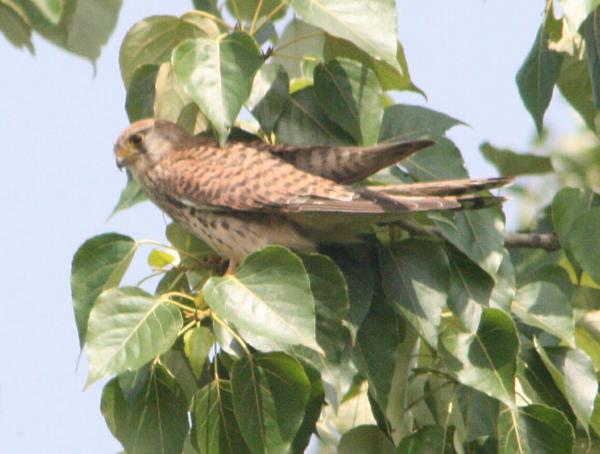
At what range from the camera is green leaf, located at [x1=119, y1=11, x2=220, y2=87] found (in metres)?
4.02

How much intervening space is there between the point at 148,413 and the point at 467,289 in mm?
1018

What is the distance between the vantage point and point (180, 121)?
421 cm

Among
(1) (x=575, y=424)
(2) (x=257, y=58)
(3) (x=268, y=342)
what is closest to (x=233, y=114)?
(2) (x=257, y=58)

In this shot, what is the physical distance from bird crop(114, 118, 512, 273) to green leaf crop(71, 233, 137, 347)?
0.42 meters

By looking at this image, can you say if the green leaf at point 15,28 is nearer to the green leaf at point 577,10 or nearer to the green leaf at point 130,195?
the green leaf at point 130,195

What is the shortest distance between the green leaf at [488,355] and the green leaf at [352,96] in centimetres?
66

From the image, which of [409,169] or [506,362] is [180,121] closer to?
[409,169]

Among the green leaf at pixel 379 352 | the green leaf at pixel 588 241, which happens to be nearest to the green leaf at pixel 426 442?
the green leaf at pixel 379 352

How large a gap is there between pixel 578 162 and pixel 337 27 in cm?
191

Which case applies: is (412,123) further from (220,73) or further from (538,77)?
(220,73)

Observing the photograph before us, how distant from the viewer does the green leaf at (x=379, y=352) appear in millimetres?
3590

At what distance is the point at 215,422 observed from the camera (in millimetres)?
3426

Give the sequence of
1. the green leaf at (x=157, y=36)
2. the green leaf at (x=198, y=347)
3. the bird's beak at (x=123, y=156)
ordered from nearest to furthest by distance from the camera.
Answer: the green leaf at (x=198, y=347) < the green leaf at (x=157, y=36) < the bird's beak at (x=123, y=156)

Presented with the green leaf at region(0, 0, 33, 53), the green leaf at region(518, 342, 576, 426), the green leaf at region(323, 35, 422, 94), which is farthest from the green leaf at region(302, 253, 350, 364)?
the green leaf at region(0, 0, 33, 53)
